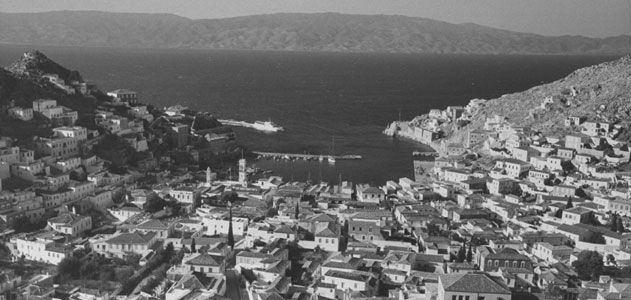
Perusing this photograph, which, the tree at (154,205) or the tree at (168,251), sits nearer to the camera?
the tree at (168,251)

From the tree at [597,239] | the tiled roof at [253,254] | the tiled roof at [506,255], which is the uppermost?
the tiled roof at [506,255]

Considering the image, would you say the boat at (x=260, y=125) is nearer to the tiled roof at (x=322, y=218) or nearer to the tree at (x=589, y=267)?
the tiled roof at (x=322, y=218)

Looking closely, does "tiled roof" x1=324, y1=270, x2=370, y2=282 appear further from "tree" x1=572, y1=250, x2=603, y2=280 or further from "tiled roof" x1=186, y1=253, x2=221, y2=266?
"tree" x1=572, y1=250, x2=603, y2=280

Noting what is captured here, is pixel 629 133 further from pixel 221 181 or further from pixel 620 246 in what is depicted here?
pixel 221 181

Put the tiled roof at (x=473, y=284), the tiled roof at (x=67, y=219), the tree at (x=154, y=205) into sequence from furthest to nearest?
the tree at (x=154, y=205) → the tiled roof at (x=67, y=219) → the tiled roof at (x=473, y=284)

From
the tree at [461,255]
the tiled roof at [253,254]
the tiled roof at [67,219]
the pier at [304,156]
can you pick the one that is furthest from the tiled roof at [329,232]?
the pier at [304,156]

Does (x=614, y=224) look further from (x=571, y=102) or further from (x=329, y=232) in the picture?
(x=571, y=102)

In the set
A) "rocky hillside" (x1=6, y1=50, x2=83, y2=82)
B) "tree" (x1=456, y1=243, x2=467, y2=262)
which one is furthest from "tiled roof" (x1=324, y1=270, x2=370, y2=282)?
"rocky hillside" (x1=6, y1=50, x2=83, y2=82)
